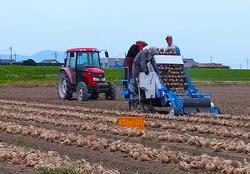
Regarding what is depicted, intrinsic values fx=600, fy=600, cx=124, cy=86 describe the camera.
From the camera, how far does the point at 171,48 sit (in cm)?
1934

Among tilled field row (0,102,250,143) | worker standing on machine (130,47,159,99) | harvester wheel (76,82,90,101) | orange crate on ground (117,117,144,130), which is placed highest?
worker standing on machine (130,47,159,99)

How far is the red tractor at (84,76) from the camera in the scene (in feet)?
81.9

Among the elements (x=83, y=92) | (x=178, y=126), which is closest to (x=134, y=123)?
(x=178, y=126)

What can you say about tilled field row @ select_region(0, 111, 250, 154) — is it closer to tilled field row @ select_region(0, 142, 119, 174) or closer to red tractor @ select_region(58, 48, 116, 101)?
tilled field row @ select_region(0, 142, 119, 174)

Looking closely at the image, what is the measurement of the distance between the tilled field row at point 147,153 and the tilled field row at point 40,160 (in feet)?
3.65

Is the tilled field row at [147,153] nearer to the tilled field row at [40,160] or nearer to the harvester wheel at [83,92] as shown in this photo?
the tilled field row at [40,160]

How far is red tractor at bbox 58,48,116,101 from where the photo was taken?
24969mm

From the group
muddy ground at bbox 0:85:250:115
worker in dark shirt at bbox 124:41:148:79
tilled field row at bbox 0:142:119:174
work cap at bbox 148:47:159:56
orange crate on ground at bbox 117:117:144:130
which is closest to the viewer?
tilled field row at bbox 0:142:119:174

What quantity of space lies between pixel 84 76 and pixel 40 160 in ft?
53.6

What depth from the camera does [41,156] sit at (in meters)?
9.44

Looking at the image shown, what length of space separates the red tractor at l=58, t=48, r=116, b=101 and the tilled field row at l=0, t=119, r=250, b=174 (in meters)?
11.7

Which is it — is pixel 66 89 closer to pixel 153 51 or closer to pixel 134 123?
pixel 153 51

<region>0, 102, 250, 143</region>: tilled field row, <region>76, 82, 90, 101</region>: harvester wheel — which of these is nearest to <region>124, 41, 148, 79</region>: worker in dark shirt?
<region>0, 102, 250, 143</region>: tilled field row

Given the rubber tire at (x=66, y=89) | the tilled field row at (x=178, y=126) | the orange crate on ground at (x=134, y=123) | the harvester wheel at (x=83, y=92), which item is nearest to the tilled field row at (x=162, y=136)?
the orange crate on ground at (x=134, y=123)
